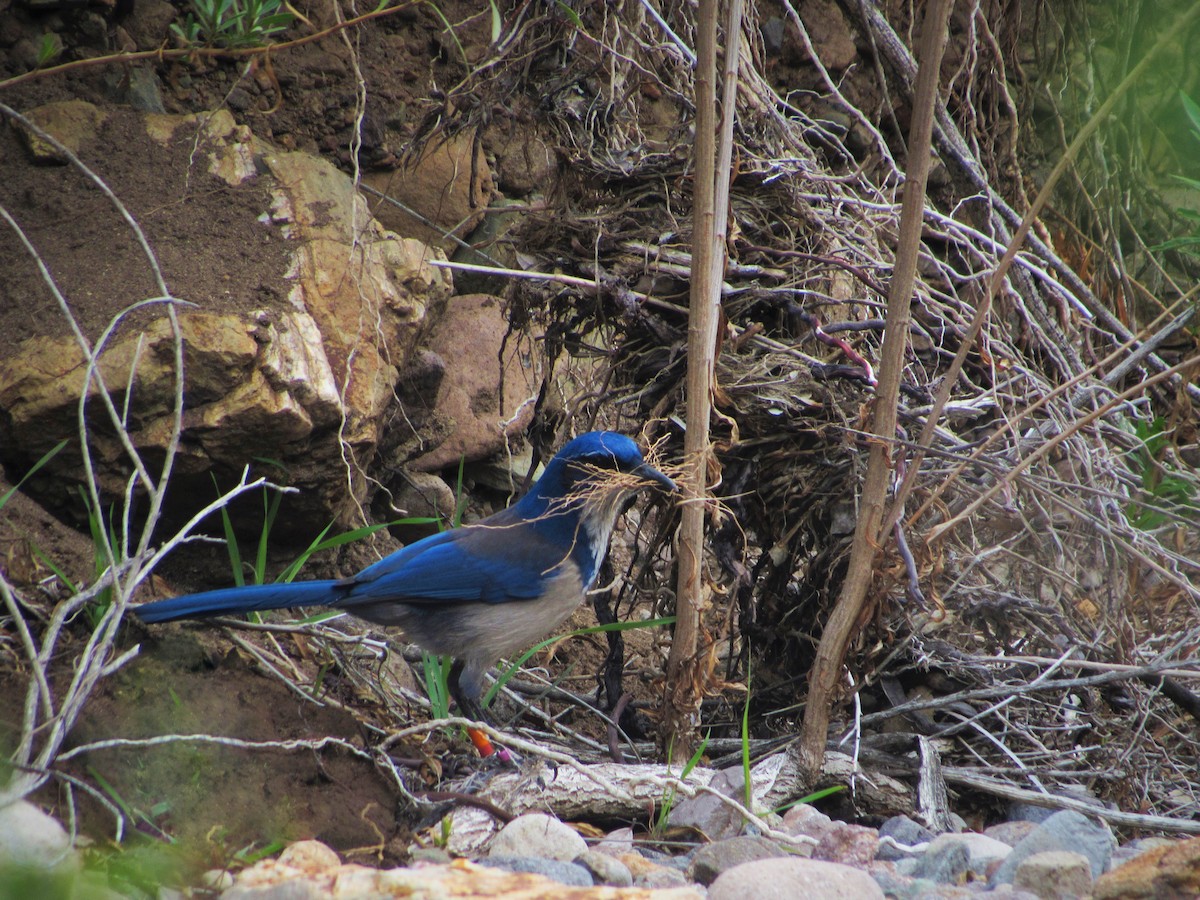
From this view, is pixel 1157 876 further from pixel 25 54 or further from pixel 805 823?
pixel 25 54

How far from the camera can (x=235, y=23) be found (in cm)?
414

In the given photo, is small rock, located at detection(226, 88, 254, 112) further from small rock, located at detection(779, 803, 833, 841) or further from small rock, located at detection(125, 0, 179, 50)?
small rock, located at detection(779, 803, 833, 841)

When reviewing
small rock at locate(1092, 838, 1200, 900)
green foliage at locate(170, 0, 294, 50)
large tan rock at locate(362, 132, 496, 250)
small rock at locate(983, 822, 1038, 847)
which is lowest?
small rock at locate(983, 822, 1038, 847)

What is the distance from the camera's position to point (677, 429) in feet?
12.1

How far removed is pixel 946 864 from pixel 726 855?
0.58 metres

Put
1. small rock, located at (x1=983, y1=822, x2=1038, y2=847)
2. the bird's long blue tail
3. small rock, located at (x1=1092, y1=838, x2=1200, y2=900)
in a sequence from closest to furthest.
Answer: small rock, located at (x1=1092, y1=838, x2=1200, y2=900), small rock, located at (x1=983, y1=822, x2=1038, y2=847), the bird's long blue tail

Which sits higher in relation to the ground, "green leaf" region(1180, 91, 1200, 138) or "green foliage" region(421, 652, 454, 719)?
"green leaf" region(1180, 91, 1200, 138)

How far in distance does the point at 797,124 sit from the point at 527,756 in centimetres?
270

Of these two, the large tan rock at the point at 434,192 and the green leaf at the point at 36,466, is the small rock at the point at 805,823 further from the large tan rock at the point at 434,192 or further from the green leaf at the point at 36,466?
the large tan rock at the point at 434,192

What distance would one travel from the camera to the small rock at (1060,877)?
2.44 meters

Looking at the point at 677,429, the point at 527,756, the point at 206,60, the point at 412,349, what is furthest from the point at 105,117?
the point at 527,756

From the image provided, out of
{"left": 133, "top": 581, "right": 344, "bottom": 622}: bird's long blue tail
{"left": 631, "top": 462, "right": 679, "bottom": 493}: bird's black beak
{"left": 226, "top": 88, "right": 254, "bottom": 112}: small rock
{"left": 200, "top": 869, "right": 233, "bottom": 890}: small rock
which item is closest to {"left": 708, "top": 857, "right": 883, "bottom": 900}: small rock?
{"left": 200, "top": 869, "right": 233, "bottom": 890}: small rock

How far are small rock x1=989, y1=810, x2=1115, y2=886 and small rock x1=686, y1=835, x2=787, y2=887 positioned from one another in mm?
578

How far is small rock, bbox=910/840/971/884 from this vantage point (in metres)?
2.74
